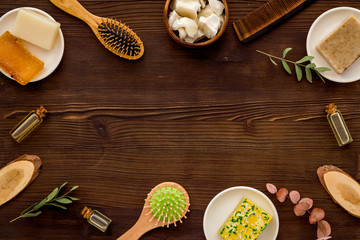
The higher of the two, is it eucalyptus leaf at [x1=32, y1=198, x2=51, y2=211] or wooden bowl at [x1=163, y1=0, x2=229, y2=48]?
wooden bowl at [x1=163, y1=0, x2=229, y2=48]

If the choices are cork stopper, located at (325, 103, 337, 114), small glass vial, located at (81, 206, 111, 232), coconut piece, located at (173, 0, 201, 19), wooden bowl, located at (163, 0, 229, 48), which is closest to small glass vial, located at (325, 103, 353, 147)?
cork stopper, located at (325, 103, 337, 114)

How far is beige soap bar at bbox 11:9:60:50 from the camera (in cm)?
109

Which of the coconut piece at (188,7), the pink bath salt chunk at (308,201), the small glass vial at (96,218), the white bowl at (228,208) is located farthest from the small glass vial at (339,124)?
the small glass vial at (96,218)

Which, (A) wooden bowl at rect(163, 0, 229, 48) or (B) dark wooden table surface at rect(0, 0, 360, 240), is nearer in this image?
(A) wooden bowl at rect(163, 0, 229, 48)

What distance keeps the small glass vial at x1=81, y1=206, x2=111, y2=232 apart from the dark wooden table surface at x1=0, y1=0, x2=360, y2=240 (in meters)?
0.03

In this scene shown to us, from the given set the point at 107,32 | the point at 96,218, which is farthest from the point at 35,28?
the point at 96,218

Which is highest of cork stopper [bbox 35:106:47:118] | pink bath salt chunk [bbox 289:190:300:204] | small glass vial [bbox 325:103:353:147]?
cork stopper [bbox 35:106:47:118]

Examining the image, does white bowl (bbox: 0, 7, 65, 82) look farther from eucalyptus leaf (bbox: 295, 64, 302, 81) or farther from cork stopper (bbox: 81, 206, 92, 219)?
eucalyptus leaf (bbox: 295, 64, 302, 81)

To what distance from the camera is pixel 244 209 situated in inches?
43.6

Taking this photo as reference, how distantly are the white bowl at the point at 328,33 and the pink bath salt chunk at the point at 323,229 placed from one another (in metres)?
0.49

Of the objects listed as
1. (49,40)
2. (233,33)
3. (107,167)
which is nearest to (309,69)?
(233,33)

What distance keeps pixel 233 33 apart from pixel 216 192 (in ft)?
1.85

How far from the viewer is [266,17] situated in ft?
3.77

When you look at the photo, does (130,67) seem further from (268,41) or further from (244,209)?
(244,209)
